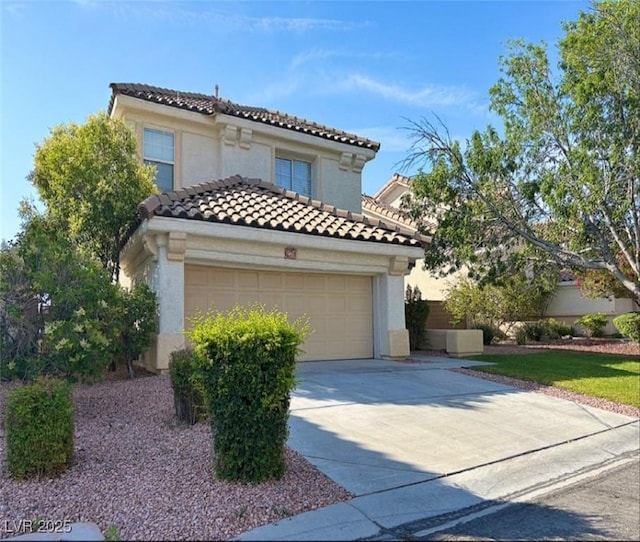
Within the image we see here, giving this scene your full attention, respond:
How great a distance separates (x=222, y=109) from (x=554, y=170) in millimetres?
9839

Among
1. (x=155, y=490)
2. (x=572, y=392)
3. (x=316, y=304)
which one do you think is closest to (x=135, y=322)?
(x=316, y=304)

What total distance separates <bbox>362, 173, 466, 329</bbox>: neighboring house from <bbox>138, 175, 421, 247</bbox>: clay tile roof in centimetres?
436

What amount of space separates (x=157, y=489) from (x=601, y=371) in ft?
38.9

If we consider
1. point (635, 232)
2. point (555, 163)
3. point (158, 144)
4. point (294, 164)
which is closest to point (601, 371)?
point (635, 232)

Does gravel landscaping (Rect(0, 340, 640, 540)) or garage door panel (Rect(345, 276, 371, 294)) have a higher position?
garage door panel (Rect(345, 276, 371, 294))

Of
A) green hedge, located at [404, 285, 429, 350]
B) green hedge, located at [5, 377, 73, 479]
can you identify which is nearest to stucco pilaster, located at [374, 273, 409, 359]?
green hedge, located at [404, 285, 429, 350]

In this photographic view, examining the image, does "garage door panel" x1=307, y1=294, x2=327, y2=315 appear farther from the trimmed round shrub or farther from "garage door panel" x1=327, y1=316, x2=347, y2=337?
the trimmed round shrub

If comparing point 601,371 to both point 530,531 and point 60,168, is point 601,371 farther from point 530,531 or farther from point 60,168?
point 60,168

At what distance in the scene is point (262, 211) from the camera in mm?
12164

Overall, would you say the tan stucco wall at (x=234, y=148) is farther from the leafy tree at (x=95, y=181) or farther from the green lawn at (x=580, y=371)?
the green lawn at (x=580, y=371)

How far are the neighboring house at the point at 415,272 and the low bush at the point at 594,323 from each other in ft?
22.7

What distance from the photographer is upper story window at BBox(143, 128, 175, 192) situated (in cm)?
1444

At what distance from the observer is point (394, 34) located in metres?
11.9

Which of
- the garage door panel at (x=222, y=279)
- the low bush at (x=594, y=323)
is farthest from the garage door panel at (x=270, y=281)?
the low bush at (x=594, y=323)
